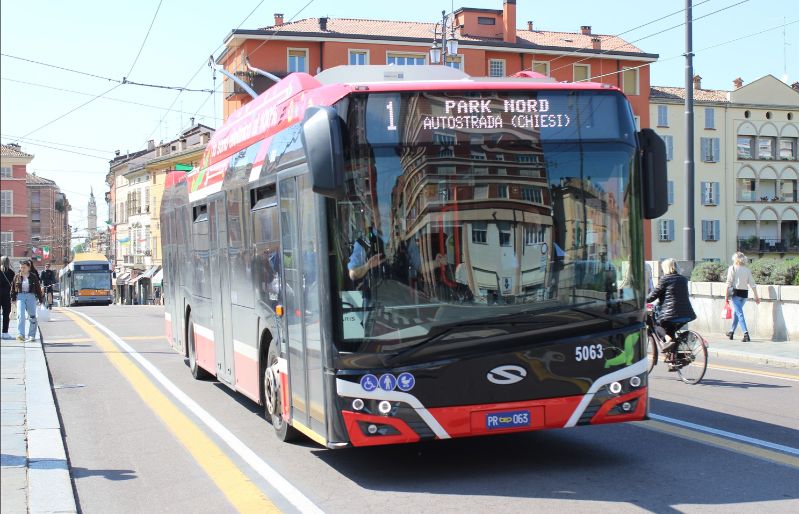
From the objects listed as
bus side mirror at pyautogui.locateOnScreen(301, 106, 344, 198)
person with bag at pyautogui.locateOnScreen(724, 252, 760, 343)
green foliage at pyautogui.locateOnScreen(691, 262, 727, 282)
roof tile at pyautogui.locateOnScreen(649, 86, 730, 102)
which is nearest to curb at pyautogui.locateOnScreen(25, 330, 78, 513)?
bus side mirror at pyautogui.locateOnScreen(301, 106, 344, 198)

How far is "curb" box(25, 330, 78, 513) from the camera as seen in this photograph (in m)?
6.83

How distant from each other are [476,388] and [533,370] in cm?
44

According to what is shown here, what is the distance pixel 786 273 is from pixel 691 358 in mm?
7810

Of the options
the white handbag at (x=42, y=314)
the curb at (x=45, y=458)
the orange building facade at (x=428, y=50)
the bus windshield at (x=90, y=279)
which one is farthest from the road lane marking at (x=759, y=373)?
the bus windshield at (x=90, y=279)

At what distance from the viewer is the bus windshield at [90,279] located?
6512 centimetres

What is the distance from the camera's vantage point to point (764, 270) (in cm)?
2066

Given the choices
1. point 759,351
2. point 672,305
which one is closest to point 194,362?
point 672,305

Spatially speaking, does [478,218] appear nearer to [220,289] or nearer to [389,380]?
[389,380]

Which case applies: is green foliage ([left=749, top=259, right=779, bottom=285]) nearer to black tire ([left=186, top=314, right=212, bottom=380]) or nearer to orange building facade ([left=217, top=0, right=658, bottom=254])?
black tire ([left=186, top=314, right=212, bottom=380])

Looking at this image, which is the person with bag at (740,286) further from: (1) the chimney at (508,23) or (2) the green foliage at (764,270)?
(1) the chimney at (508,23)

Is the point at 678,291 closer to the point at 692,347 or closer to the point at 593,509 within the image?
the point at 692,347

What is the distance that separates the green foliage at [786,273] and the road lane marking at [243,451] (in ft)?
39.2

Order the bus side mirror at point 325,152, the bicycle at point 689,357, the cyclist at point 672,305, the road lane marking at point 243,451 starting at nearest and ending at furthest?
the bus side mirror at point 325,152 → the road lane marking at point 243,451 → the bicycle at point 689,357 → the cyclist at point 672,305

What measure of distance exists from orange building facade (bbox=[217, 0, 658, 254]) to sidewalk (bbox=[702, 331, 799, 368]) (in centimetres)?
4272
